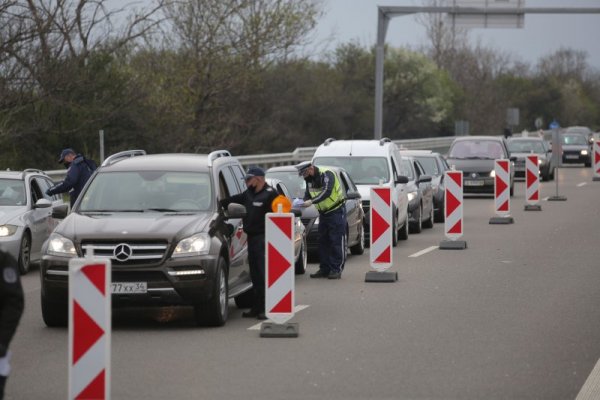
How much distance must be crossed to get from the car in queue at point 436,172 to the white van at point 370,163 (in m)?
4.16

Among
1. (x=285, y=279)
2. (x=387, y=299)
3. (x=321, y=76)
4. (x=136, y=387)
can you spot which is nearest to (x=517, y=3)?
(x=321, y=76)

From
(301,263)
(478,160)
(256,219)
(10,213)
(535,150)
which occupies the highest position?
(256,219)

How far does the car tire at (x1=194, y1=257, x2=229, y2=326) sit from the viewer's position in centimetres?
1342

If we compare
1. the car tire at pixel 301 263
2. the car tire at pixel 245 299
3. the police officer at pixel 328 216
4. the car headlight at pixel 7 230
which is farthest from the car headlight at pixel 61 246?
the car headlight at pixel 7 230

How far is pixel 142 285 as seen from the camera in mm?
13141

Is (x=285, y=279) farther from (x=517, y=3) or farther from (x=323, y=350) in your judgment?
(x=517, y=3)

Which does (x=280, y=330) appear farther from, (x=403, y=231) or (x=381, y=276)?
(x=403, y=231)

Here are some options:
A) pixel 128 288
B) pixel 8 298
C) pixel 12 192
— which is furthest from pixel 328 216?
pixel 8 298

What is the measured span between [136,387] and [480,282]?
8.22 m

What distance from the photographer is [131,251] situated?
1320 centimetres

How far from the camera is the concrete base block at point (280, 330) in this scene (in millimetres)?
12914

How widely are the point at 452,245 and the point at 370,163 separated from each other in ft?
9.00

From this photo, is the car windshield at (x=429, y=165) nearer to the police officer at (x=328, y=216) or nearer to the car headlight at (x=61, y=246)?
the police officer at (x=328, y=216)

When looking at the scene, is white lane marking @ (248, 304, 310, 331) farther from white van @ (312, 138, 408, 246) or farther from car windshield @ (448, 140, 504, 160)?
car windshield @ (448, 140, 504, 160)
